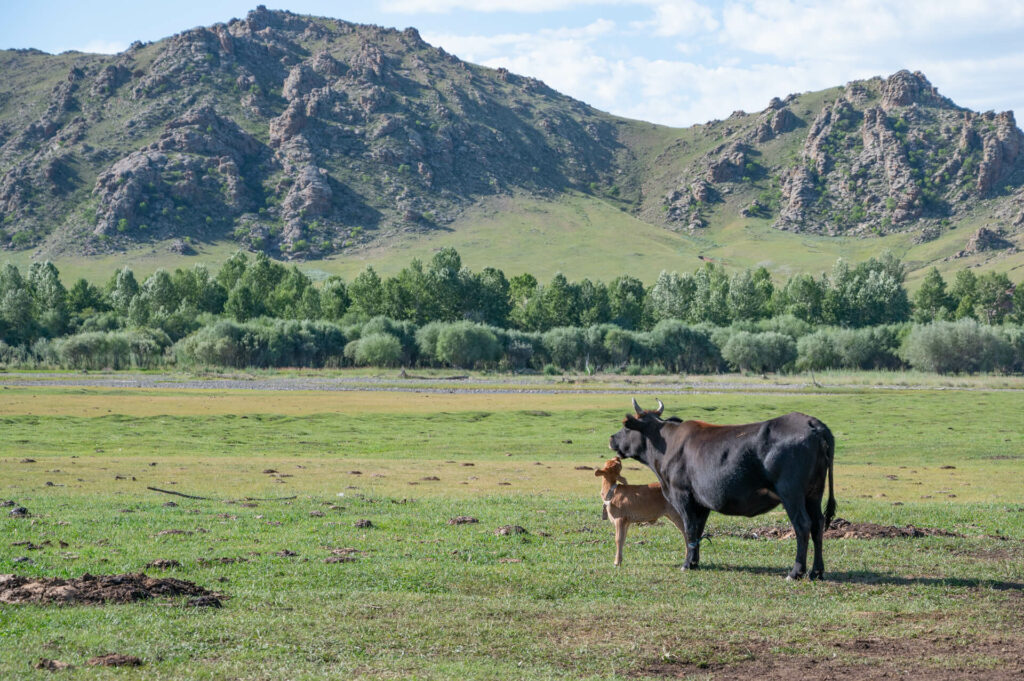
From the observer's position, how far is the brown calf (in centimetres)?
1605

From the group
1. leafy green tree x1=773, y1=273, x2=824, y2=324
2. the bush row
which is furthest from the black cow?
leafy green tree x1=773, y1=273, x2=824, y2=324

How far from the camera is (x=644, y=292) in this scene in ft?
591

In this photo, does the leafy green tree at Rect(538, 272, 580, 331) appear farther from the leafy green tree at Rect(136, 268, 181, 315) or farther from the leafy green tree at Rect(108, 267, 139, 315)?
the leafy green tree at Rect(108, 267, 139, 315)

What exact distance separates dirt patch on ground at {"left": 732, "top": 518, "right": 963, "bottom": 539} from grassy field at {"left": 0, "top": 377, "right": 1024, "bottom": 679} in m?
0.47

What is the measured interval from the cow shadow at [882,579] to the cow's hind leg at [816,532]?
166 millimetres

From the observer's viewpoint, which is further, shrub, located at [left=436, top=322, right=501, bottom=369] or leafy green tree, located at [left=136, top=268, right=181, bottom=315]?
leafy green tree, located at [left=136, top=268, right=181, bottom=315]

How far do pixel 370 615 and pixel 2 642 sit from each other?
4.24 metres

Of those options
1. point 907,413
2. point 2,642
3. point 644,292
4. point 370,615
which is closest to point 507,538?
point 370,615

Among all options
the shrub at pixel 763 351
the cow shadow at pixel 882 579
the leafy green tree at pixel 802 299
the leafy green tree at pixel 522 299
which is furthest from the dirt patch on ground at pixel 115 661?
the leafy green tree at pixel 802 299

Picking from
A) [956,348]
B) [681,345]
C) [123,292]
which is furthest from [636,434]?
[123,292]

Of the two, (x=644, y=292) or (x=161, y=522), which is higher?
(x=644, y=292)

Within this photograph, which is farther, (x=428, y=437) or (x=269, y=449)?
(x=428, y=437)

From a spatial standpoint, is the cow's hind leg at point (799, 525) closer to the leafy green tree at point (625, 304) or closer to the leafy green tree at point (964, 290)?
the leafy green tree at point (625, 304)

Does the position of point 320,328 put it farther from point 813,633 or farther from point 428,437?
point 813,633
